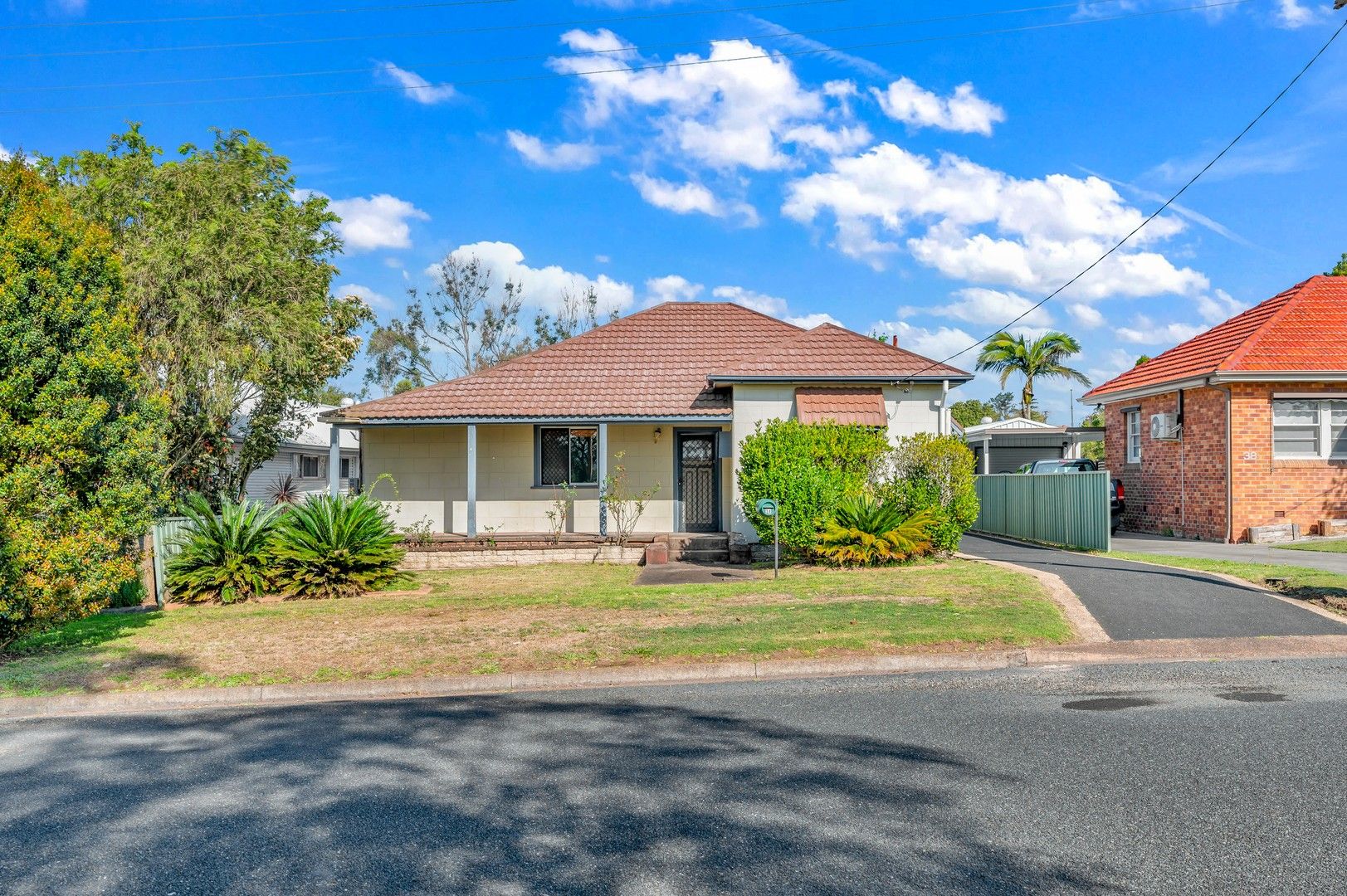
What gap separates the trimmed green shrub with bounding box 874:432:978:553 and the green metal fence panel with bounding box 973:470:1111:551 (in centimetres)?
324

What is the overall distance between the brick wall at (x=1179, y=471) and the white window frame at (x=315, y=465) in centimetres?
2525

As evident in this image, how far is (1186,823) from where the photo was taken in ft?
14.5

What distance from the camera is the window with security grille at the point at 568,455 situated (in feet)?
63.0

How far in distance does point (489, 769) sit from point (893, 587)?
7.72m

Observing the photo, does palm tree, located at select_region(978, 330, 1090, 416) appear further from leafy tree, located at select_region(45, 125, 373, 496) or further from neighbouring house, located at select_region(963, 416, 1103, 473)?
leafy tree, located at select_region(45, 125, 373, 496)

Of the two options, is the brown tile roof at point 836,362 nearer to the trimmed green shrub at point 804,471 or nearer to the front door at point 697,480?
the trimmed green shrub at point 804,471

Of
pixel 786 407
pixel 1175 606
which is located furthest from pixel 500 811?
pixel 786 407

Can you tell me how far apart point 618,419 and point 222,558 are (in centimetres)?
732

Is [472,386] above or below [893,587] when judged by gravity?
above

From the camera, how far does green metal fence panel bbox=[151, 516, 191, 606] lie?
13305 millimetres

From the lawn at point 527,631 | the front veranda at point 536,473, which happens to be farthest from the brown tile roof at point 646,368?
the lawn at point 527,631

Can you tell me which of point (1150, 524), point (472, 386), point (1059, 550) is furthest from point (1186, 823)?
point (1150, 524)

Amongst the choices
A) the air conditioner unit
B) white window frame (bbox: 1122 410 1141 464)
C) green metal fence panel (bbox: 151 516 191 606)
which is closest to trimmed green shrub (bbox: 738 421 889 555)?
green metal fence panel (bbox: 151 516 191 606)

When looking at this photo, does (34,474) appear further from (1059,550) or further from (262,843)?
(1059,550)
